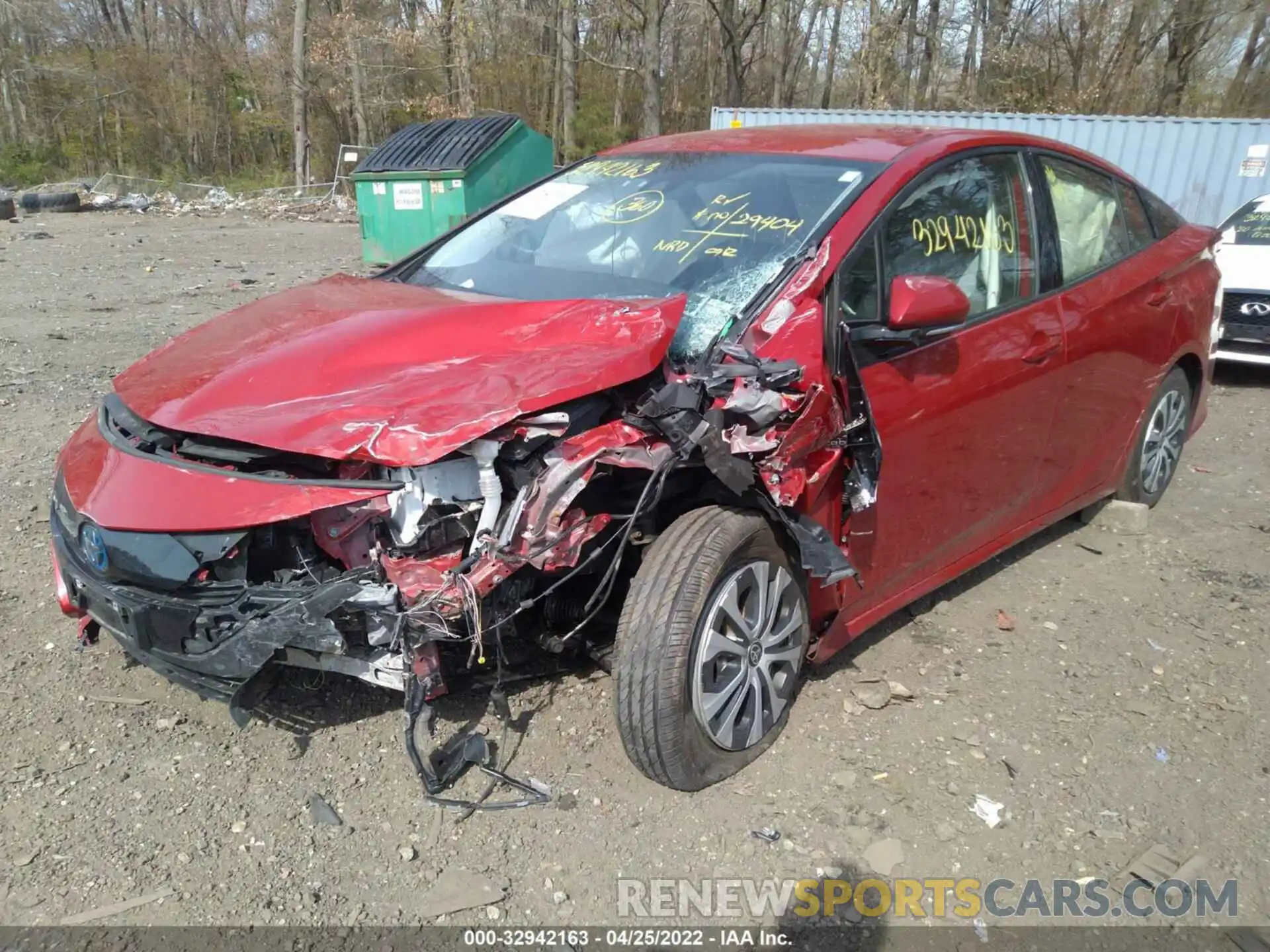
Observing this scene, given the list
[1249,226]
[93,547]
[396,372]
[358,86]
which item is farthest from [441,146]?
[358,86]

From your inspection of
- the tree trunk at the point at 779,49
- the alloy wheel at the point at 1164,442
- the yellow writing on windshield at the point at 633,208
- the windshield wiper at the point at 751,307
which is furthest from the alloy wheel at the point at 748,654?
the tree trunk at the point at 779,49

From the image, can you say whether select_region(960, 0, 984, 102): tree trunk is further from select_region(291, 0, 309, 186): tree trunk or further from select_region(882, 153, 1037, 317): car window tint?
select_region(882, 153, 1037, 317): car window tint

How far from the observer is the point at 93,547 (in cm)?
249

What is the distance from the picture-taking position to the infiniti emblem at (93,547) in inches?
96.7

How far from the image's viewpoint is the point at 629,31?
25359mm

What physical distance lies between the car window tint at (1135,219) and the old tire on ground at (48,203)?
21.4 m

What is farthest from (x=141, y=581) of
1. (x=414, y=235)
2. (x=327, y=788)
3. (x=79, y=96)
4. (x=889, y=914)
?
(x=79, y=96)

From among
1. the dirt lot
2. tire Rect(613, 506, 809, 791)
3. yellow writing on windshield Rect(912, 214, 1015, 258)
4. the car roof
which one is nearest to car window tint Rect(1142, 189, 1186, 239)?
the car roof

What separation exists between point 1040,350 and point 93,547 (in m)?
3.07

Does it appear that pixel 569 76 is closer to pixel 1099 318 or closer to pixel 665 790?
pixel 1099 318

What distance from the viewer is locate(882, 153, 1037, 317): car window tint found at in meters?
3.08

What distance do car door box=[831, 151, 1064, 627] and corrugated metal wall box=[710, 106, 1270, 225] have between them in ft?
32.3

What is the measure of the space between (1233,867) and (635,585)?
174 centimetres

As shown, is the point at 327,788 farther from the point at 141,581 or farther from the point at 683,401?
the point at 683,401
